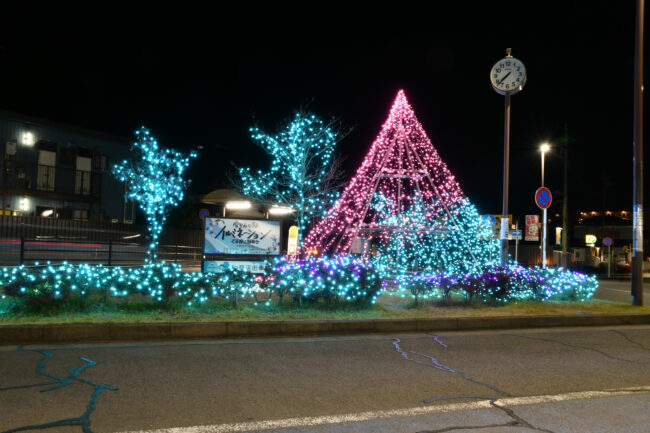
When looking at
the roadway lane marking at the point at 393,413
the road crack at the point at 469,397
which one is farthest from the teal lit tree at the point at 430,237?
the roadway lane marking at the point at 393,413

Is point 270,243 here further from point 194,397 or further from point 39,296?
point 194,397

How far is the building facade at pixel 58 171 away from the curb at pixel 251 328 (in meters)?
16.3

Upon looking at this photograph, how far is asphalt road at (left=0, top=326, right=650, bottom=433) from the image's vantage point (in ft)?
15.0

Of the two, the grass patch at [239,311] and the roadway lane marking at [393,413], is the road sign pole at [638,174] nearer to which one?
the grass patch at [239,311]

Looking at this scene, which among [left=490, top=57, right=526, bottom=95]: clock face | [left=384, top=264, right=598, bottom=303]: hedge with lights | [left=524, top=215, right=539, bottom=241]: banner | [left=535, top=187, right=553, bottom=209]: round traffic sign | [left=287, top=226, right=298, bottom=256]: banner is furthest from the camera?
[left=287, top=226, right=298, bottom=256]: banner

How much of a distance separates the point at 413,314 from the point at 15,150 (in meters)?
20.8

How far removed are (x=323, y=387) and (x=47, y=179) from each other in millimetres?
23189

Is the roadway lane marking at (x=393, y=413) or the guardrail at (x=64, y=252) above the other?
the guardrail at (x=64, y=252)

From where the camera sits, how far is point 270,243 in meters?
12.8

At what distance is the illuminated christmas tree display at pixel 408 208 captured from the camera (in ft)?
57.7

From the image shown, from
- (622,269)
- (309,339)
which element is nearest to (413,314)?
(309,339)

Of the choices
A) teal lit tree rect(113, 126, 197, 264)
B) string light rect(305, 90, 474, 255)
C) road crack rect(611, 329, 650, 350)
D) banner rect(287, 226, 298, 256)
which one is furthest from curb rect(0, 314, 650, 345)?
teal lit tree rect(113, 126, 197, 264)

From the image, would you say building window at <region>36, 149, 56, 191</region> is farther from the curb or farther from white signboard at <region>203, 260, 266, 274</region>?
the curb

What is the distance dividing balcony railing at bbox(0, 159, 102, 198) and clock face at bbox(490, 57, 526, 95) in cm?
2016
